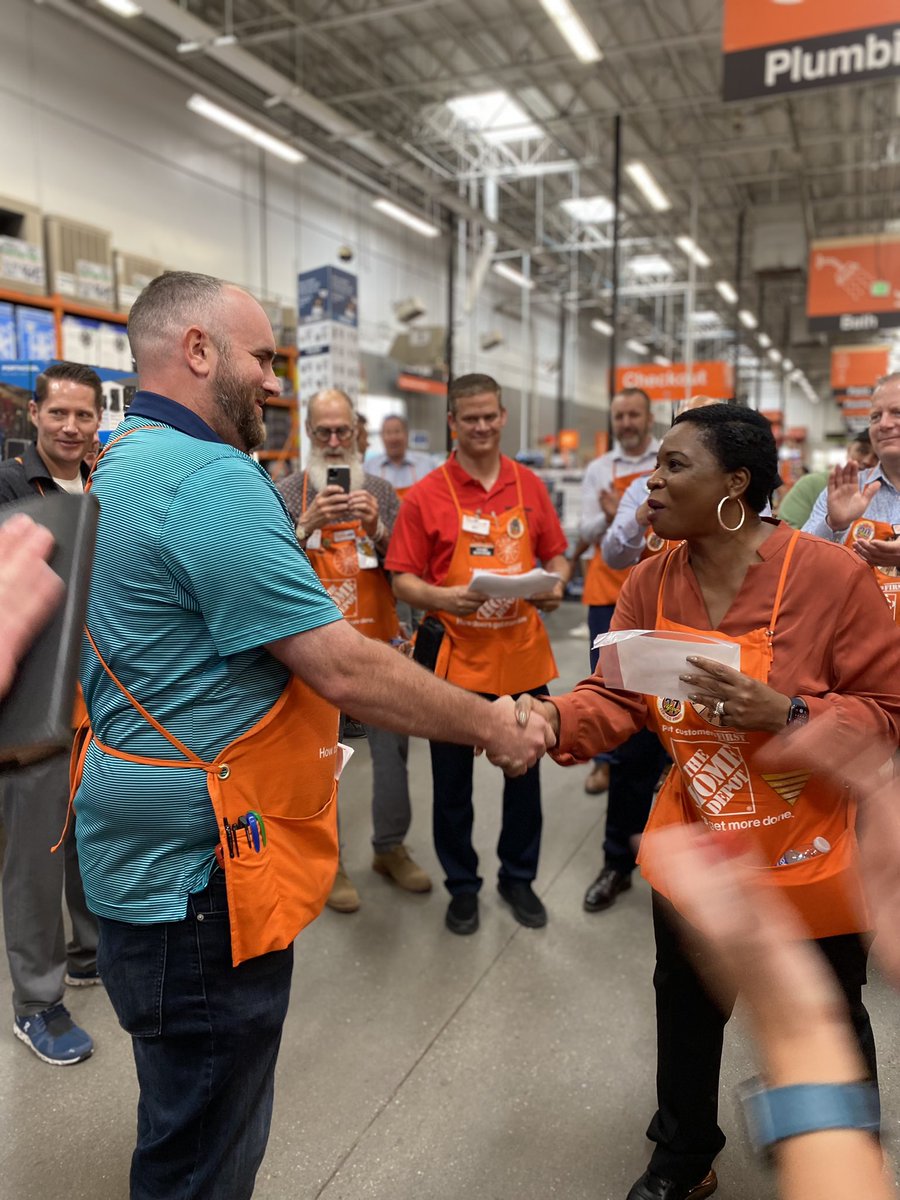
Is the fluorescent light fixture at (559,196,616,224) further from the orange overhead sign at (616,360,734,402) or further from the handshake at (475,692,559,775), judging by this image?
the handshake at (475,692,559,775)

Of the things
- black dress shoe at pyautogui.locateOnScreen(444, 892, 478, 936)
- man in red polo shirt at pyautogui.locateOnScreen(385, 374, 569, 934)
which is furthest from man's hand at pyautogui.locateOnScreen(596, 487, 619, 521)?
black dress shoe at pyautogui.locateOnScreen(444, 892, 478, 936)

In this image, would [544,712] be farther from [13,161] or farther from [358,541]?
[13,161]

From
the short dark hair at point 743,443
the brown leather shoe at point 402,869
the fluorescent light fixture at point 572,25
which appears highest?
the fluorescent light fixture at point 572,25

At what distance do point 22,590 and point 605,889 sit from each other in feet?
8.87

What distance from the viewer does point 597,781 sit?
13.9 ft

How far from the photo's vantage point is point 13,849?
7.46 feet

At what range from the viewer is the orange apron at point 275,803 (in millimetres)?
1224

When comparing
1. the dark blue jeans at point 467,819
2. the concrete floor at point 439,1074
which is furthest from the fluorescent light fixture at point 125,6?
the concrete floor at point 439,1074

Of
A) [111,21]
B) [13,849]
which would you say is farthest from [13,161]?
[13,849]

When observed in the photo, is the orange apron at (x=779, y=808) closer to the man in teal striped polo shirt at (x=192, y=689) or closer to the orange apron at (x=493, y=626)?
the man in teal striped polo shirt at (x=192, y=689)

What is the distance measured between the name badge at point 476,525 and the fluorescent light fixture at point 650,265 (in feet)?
53.8

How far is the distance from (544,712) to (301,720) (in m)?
0.58

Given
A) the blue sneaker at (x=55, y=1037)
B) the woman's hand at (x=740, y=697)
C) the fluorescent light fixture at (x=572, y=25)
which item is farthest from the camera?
the fluorescent light fixture at (x=572, y=25)

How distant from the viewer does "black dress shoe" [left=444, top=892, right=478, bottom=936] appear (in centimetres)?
289
